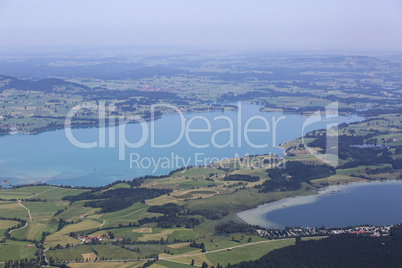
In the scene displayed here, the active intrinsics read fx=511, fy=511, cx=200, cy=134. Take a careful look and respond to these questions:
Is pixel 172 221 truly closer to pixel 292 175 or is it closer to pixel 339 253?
pixel 339 253

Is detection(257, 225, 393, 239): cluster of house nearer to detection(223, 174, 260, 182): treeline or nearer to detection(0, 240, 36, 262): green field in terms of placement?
detection(223, 174, 260, 182): treeline

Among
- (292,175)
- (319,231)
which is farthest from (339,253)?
(292,175)

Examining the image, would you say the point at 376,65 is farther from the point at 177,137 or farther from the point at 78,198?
the point at 78,198

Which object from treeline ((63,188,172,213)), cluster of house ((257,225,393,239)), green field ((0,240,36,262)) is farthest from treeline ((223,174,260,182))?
green field ((0,240,36,262))

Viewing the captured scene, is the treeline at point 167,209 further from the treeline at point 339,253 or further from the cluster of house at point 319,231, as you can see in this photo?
the treeline at point 339,253

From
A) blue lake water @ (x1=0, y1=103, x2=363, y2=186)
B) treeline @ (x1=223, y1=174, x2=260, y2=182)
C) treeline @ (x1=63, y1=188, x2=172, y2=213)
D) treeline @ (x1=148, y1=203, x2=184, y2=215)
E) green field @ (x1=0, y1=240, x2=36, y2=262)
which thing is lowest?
green field @ (x1=0, y1=240, x2=36, y2=262)

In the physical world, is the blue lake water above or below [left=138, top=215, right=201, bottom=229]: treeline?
above

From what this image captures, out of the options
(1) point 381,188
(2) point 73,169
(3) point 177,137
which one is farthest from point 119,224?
(3) point 177,137
